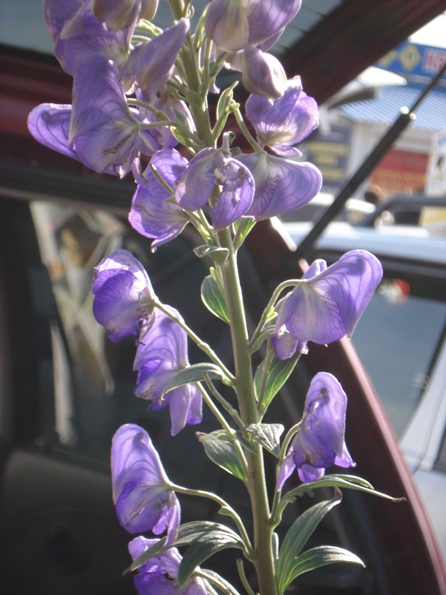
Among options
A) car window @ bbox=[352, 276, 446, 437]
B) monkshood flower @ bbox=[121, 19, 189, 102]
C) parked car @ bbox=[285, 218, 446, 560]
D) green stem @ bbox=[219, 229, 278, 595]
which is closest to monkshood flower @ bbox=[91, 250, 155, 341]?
green stem @ bbox=[219, 229, 278, 595]

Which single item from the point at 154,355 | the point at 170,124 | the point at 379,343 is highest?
the point at 170,124

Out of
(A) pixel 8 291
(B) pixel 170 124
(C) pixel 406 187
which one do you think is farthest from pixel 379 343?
(C) pixel 406 187

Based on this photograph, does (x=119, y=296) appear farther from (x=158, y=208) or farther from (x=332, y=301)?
(x=332, y=301)

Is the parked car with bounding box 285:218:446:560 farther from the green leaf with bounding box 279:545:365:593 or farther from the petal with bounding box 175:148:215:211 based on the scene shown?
the petal with bounding box 175:148:215:211

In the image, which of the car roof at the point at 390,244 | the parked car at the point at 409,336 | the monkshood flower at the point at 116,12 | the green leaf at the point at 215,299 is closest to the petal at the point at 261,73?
the monkshood flower at the point at 116,12

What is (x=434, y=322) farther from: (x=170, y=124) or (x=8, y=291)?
(x=170, y=124)

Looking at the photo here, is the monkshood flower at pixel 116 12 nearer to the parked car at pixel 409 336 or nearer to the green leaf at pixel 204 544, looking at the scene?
the green leaf at pixel 204 544

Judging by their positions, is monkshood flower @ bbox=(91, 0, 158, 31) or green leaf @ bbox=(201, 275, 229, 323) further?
green leaf @ bbox=(201, 275, 229, 323)
